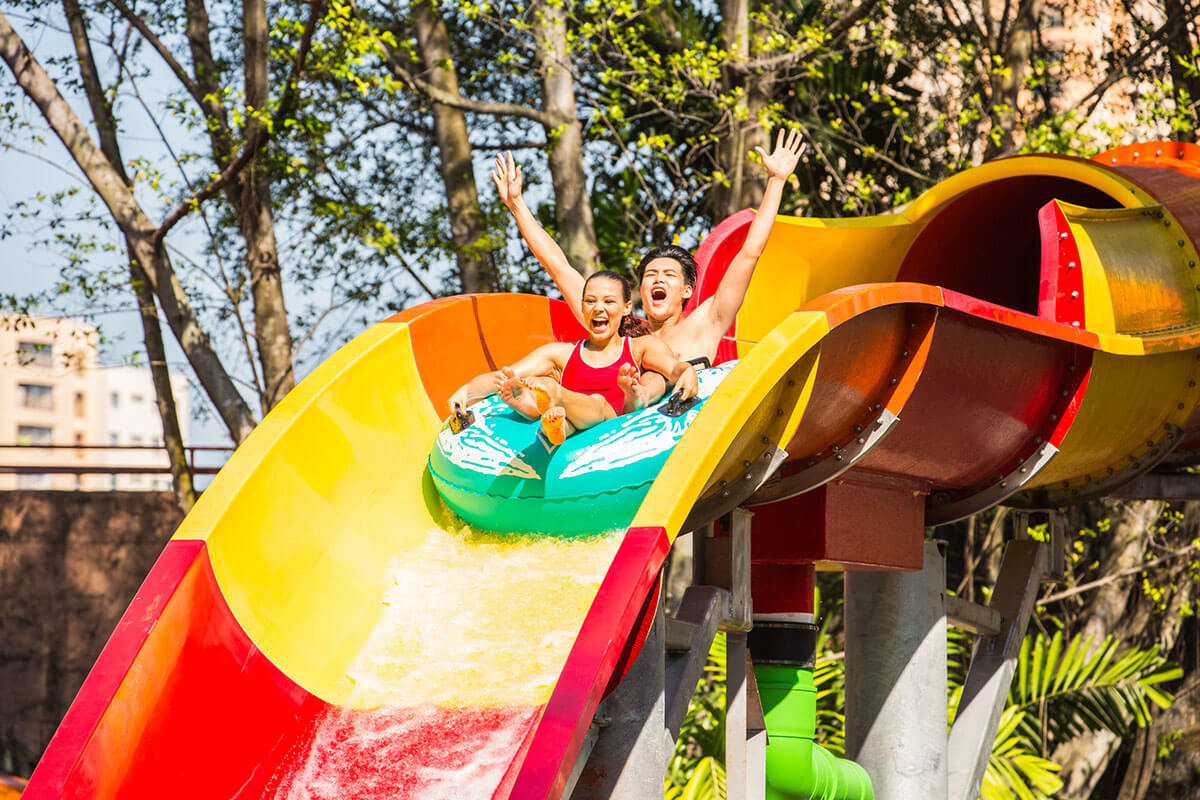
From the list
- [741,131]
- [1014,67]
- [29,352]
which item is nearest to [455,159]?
[741,131]

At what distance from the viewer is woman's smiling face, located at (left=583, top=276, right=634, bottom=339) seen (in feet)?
13.2

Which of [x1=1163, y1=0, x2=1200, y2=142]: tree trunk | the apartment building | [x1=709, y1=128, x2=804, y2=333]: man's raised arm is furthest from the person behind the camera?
the apartment building

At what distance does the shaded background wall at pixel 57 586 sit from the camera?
1074 centimetres

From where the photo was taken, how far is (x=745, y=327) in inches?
227

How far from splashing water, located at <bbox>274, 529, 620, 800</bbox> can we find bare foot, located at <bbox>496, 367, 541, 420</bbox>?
377 mm

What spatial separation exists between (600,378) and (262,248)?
5.20 meters

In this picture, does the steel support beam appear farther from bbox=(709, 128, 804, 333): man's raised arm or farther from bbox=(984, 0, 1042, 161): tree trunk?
bbox=(984, 0, 1042, 161): tree trunk

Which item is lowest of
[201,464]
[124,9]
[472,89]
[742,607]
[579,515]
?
[201,464]

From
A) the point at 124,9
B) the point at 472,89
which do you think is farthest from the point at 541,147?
the point at 124,9

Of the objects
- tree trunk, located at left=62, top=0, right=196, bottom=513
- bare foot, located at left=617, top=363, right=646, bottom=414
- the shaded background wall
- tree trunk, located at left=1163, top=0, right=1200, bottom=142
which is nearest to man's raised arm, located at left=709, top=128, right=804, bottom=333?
bare foot, located at left=617, top=363, right=646, bottom=414

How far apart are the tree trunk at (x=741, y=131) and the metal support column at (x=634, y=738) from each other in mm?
5739

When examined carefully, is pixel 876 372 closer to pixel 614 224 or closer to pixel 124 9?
pixel 614 224

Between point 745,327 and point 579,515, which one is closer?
point 579,515

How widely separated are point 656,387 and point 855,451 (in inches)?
23.2
